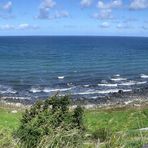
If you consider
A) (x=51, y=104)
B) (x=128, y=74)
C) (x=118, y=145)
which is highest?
(x=118, y=145)

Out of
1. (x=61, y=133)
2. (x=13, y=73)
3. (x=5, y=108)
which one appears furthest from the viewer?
(x=13, y=73)

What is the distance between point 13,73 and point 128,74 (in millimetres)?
23716

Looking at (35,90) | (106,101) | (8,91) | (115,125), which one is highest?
(115,125)

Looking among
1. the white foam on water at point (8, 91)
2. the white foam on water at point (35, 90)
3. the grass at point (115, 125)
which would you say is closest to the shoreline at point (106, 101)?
the grass at point (115, 125)

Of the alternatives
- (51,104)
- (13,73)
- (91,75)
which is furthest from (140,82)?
(51,104)

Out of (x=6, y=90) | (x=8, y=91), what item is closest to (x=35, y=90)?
(x=8, y=91)

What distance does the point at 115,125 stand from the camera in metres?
31.1

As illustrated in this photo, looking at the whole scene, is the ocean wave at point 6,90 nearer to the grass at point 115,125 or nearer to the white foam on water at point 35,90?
the white foam on water at point 35,90

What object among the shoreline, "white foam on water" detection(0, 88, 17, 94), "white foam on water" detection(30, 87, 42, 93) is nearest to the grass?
the shoreline

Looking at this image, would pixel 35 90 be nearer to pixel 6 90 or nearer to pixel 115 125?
pixel 6 90

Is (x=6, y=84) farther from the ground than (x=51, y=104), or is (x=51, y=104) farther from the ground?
(x=51, y=104)

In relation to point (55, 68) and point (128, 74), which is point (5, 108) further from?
point (55, 68)

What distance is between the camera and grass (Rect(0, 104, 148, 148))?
24.2 feet

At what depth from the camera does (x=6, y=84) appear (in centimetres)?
7712
